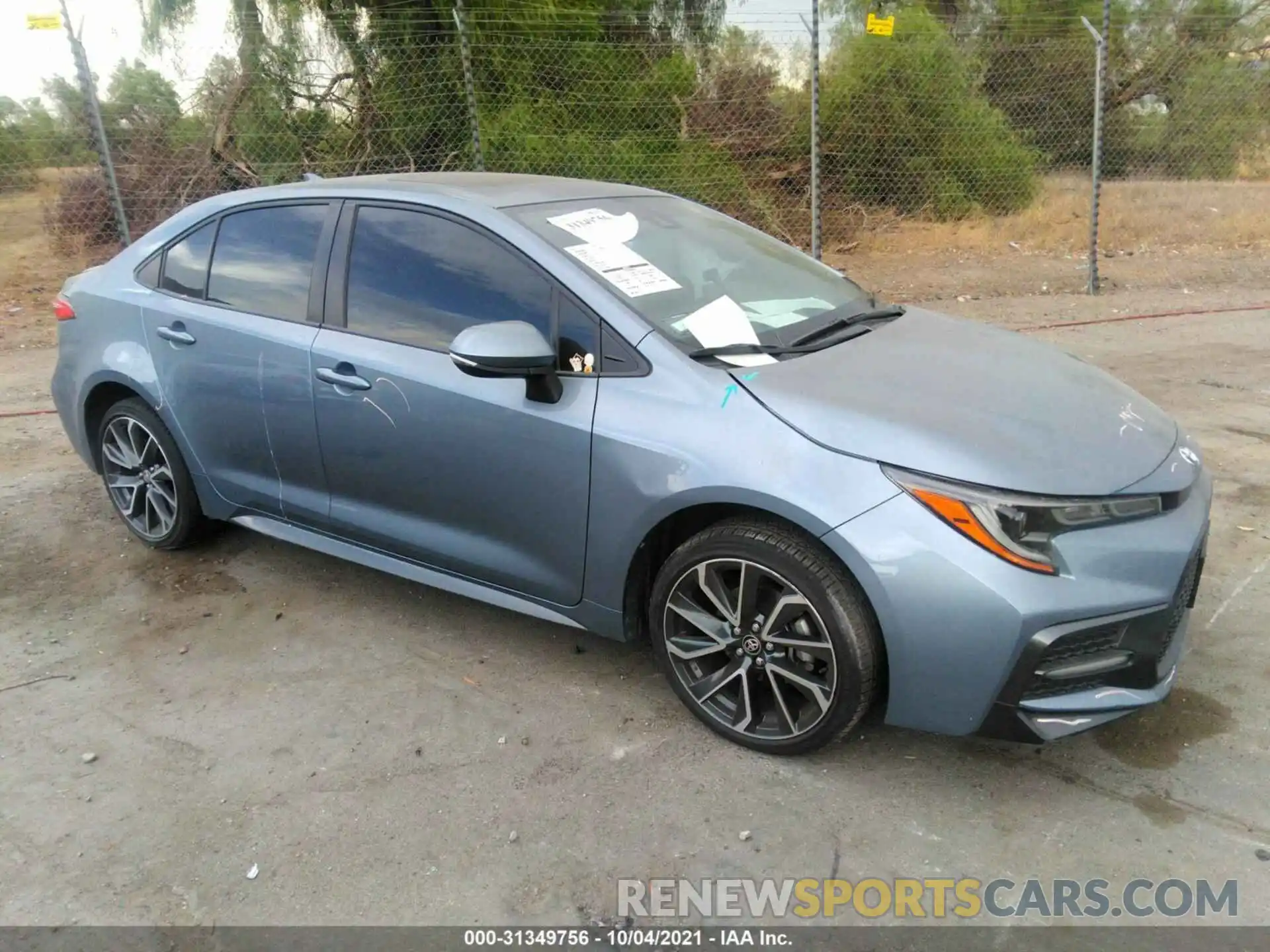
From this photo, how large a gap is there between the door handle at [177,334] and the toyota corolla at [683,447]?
0.01 metres

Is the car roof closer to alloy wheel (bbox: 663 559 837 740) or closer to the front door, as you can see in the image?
the front door

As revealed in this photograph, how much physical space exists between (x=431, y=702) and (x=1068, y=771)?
199 cm

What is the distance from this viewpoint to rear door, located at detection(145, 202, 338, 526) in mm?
3672

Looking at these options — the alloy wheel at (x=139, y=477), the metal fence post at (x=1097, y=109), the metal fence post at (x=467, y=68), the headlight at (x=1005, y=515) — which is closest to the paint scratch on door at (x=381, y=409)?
the alloy wheel at (x=139, y=477)

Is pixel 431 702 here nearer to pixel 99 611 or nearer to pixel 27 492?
pixel 99 611

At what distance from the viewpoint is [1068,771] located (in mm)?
2859

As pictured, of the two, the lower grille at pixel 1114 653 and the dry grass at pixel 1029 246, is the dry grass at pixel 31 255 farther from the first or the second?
the lower grille at pixel 1114 653

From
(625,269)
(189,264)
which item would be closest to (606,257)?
(625,269)

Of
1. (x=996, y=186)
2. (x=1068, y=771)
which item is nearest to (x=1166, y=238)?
(x=996, y=186)

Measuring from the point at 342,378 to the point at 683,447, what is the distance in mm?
1364

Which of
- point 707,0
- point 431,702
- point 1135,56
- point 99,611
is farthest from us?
point 1135,56

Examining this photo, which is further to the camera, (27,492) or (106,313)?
(27,492)

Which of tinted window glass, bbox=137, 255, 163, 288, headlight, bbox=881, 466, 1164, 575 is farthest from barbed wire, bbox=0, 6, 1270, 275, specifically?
headlight, bbox=881, 466, 1164, 575

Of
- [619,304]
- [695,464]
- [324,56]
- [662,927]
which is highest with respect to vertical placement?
[324,56]
